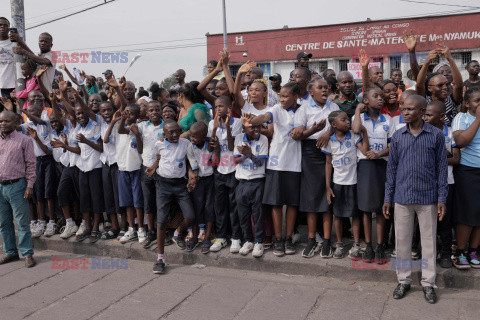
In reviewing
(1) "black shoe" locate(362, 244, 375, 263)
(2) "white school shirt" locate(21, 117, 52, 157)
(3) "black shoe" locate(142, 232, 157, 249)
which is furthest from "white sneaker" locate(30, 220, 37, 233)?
(1) "black shoe" locate(362, 244, 375, 263)

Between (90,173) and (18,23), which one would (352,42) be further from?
(90,173)

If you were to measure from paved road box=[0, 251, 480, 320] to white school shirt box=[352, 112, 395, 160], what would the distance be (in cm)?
138

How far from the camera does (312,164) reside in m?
4.68

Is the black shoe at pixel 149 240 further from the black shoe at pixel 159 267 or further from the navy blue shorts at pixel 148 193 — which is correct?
the black shoe at pixel 159 267

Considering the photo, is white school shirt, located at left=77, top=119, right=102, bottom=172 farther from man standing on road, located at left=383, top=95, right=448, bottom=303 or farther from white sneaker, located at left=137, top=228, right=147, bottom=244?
man standing on road, located at left=383, top=95, right=448, bottom=303

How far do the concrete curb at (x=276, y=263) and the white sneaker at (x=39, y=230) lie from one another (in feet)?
1.52

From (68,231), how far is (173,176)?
2.16m

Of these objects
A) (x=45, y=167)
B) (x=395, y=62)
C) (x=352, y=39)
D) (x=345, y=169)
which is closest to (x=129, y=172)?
(x=45, y=167)

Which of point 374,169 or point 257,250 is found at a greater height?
point 374,169

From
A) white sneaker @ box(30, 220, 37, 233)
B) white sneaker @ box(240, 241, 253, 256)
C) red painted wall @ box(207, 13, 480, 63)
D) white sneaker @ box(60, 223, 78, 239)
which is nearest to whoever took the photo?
white sneaker @ box(240, 241, 253, 256)

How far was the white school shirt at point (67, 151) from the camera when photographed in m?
5.93

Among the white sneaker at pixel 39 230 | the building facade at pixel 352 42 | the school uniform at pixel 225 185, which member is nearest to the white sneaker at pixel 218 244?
the school uniform at pixel 225 185

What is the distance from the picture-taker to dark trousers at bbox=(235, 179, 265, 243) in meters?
4.75

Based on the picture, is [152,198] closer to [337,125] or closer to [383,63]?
[337,125]
